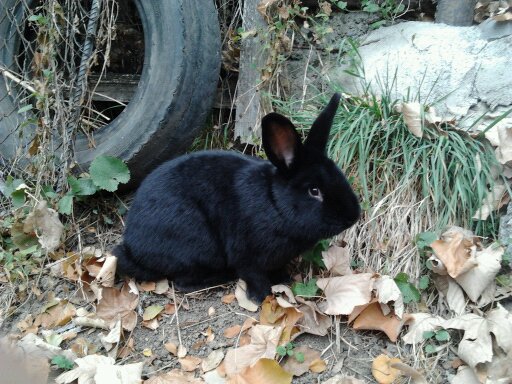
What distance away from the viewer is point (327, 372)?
9.08ft

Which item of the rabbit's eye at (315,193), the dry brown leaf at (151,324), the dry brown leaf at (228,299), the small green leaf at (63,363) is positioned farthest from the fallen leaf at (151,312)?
the rabbit's eye at (315,193)

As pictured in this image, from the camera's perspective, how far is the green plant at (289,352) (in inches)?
108

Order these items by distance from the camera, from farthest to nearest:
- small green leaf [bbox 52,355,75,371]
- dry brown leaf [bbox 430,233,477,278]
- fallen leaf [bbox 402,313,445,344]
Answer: dry brown leaf [bbox 430,233,477,278], fallen leaf [bbox 402,313,445,344], small green leaf [bbox 52,355,75,371]

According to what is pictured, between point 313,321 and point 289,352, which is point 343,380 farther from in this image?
point 313,321

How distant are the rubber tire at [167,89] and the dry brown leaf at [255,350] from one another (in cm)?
131

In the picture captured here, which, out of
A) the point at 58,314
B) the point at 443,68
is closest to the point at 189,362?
the point at 58,314

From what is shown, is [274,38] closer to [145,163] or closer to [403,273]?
[145,163]

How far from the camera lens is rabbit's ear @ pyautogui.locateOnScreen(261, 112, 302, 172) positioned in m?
2.78

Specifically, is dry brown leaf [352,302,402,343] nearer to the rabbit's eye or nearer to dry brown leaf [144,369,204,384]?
the rabbit's eye

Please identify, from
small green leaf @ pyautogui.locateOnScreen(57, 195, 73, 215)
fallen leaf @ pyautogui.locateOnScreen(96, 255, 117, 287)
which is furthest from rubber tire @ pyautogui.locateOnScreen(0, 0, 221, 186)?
fallen leaf @ pyautogui.locateOnScreen(96, 255, 117, 287)

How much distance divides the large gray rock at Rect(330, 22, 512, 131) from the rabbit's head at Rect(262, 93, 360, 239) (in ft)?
3.00

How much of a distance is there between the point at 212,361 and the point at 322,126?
122 centimetres

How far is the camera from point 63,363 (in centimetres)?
275

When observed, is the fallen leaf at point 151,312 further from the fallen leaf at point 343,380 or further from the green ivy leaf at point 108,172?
the fallen leaf at point 343,380
